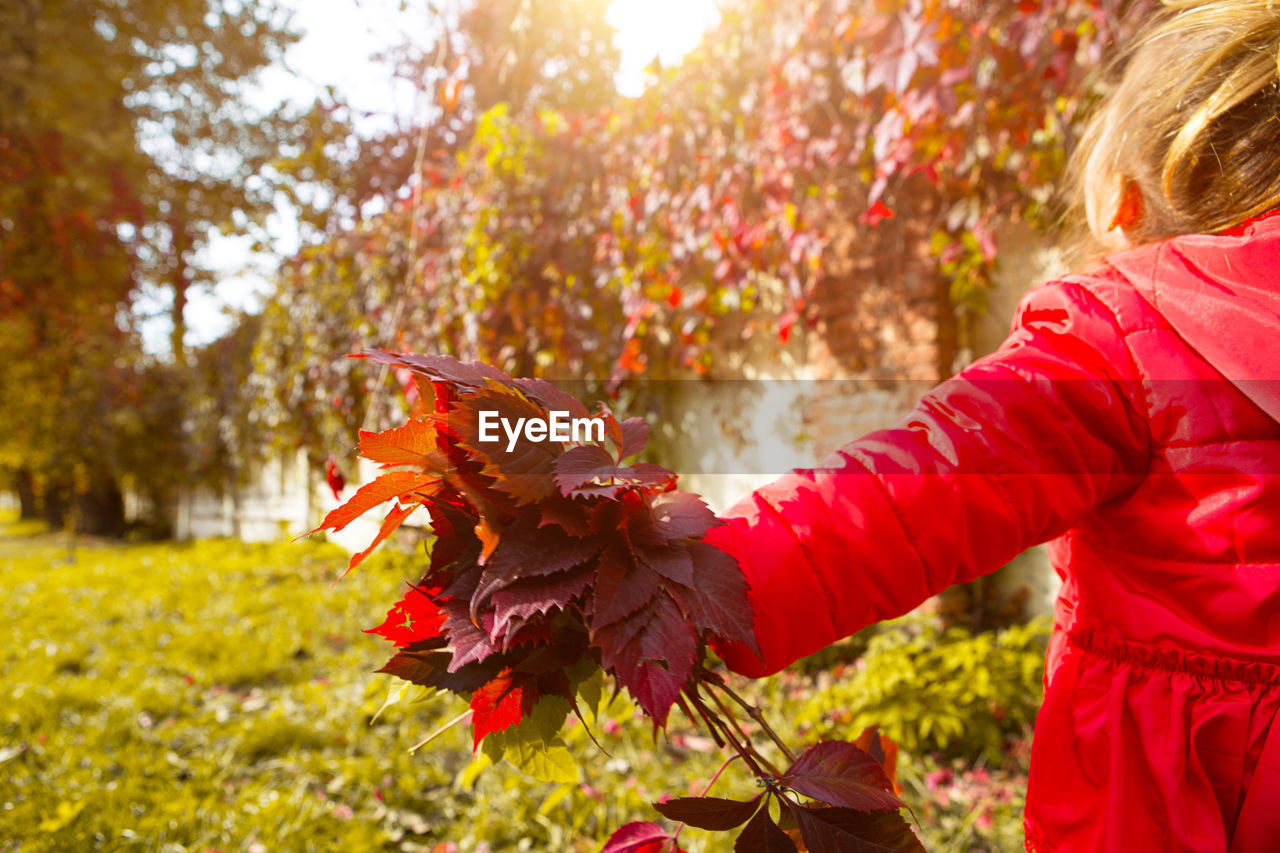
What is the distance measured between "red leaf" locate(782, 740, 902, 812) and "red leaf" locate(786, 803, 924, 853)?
13 millimetres

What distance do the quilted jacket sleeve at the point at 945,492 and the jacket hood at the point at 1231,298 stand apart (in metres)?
0.06

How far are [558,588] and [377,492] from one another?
0.18 m

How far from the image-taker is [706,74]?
10.9ft

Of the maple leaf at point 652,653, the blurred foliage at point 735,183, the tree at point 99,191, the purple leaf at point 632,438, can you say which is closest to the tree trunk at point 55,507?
the tree at point 99,191

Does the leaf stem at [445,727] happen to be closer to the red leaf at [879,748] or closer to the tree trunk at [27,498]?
the red leaf at [879,748]

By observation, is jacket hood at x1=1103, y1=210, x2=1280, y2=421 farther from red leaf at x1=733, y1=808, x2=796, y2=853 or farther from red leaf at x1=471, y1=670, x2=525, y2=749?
red leaf at x1=471, y1=670, x2=525, y2=749

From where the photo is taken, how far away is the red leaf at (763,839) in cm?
58

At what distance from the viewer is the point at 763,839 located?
0.59m

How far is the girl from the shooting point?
708 millimetres

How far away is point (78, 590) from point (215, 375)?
3.70 meters

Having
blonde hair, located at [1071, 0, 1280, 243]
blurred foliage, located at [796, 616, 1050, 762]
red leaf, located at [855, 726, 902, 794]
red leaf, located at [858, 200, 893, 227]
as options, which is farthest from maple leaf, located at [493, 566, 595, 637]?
red leaf, located at [858, 200, 893, 227]

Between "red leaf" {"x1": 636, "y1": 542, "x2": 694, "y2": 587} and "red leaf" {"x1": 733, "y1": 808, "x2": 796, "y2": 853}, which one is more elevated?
"red leaf" {"x1": 636, "y1": 542, "x2": 694, "y2": 587}

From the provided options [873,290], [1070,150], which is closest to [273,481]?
[873,290]

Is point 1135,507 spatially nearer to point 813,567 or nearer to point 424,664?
point 813,567
